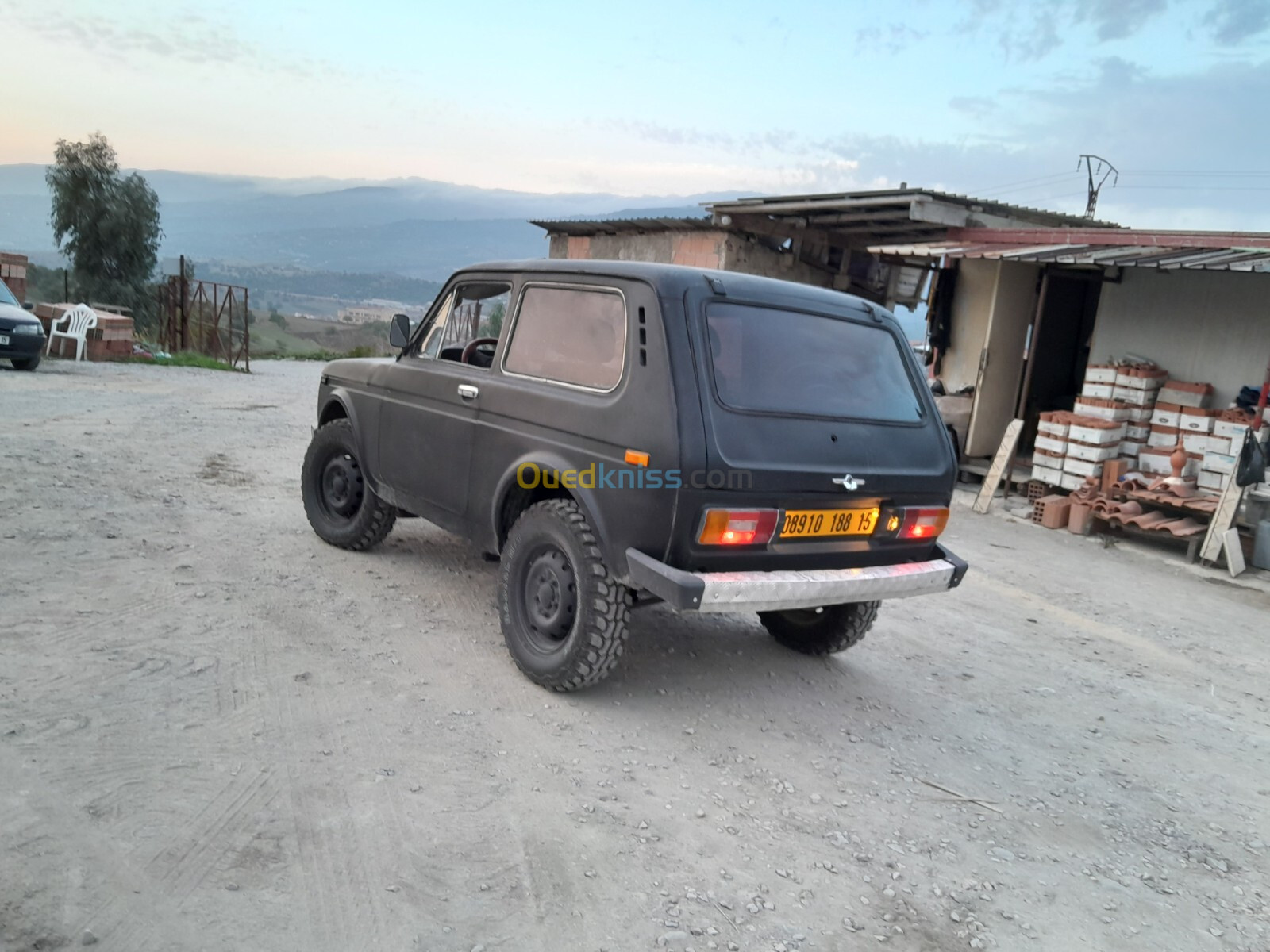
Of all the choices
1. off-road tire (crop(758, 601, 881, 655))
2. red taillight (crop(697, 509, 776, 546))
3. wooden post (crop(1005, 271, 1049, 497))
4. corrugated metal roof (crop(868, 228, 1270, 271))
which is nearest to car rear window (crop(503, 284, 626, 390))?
red taillight (crop(697, 509, 776, 546))

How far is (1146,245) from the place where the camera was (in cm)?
898

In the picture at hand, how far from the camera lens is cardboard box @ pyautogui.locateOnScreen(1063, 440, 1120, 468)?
8.94 metres

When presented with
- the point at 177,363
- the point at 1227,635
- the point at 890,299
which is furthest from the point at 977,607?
the point at 177,363

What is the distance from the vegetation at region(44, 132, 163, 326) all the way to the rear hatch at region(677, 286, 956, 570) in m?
30.2

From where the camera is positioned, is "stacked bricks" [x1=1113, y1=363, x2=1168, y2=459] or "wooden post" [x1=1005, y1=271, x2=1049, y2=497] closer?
"stacked bricks" [x1=1113, y1=363, x2=1168, y2=459]

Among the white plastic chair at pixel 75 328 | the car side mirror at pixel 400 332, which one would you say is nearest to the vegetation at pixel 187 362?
the white plastic chair at pixel 75 328

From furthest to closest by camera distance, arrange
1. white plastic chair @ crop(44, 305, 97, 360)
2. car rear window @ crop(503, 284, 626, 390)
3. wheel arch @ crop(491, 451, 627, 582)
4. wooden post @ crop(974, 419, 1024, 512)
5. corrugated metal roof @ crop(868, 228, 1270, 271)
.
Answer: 1. white plastic chair @ crop(44, 305, 97, 360)
2. wooden post @ crop(974, 419, 1024, 512)
3. corrugated metal roof @ crop(868, 228, 1270, 271)
4. car rear window @ crop(503, 284, 626, 390)
5. wheel arch @ crop(491, 451, 627, 582)

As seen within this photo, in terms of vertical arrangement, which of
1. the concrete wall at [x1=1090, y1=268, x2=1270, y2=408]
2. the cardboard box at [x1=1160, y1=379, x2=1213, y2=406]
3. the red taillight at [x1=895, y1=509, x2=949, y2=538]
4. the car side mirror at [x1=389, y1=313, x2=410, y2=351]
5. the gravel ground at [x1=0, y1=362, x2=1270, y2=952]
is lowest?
the gravel ground at [x1=0, y1=362, x2=1270, y2=952]

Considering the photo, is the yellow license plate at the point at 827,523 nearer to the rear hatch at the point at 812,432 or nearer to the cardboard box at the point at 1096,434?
the rear hatch at the point at 812,432

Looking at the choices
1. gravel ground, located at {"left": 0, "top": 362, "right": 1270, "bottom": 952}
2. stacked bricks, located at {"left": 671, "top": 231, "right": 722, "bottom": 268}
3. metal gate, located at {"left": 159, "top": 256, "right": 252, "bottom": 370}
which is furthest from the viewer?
metal gate, located at {"left": 159, "top": 256, "right": 252, "bottom": 370}

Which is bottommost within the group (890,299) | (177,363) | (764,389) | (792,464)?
(177,363)

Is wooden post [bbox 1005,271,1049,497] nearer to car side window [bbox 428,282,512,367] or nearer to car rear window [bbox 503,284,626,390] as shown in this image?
car side window [bbox 428,282,512,367]

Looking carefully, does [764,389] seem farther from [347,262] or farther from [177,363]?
[347,262]

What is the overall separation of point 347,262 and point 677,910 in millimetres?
181446
